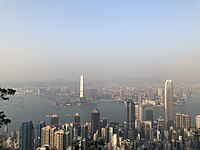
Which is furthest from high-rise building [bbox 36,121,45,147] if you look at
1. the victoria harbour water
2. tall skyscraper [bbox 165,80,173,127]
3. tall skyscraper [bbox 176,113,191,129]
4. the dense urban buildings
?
tall skyscraper [bbox 165,80,173,127]

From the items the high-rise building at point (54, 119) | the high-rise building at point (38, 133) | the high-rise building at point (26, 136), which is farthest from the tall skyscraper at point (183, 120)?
the high-rise building at point (26, 136)

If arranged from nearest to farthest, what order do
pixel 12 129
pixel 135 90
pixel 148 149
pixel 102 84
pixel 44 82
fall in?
pixel 12 129
pixel 148 149
pixel 44 82
pixel 102 84
pixel 135 90

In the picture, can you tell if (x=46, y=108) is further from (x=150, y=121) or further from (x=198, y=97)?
(x=198, y=97)

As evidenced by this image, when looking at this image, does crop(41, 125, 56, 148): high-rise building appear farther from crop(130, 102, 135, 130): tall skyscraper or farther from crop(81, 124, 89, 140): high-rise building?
crop(130, 102, 135, 130): tall skyscraper

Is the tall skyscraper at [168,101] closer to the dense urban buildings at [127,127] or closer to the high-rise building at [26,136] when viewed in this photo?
the dense urban buildings at [127,127]

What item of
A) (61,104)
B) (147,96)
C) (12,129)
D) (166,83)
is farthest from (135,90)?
(12,129)

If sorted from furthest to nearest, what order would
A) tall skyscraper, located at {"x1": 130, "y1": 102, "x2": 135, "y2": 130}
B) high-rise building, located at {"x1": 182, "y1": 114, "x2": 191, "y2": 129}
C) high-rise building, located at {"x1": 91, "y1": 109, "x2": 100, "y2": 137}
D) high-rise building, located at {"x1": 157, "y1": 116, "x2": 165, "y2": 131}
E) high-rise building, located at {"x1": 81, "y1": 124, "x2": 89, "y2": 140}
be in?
tall skyscraper, located at {"x1": 130, "y1": 102, "x2": 135, "y2": 130} → high-rise building, located at {"x1": 157, "y1": 116, "x2": 165, "y2": 131} → high-rise building, located at {"x1": 182, "y1": 114, "x2": 191, "y2": 129} → high-rise building, located at {"x1": 91, "y1": 109, "x2": 100, "y2": 137} → high-rise building, located at {"x1": 81, "y1": 124, "x2": 89, "y2": 140}

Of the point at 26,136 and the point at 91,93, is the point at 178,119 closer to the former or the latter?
the point at 91,93

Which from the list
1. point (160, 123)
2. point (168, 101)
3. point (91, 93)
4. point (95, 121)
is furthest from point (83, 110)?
point (168, 101)
